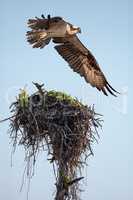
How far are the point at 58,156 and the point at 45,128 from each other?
686 mm

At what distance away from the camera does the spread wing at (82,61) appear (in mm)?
17297

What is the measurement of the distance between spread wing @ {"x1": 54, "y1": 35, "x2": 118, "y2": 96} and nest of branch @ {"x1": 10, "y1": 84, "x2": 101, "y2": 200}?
1.96m

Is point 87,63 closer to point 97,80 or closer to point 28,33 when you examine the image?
point 97,80

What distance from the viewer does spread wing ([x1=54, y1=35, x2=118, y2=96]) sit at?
17297mm

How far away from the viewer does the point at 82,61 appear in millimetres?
17781

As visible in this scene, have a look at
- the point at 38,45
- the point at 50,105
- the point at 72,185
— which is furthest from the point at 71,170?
the point at 38,45

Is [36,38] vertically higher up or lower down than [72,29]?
lower down

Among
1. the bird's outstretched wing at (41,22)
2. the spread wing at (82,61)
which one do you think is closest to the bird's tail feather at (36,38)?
the bird's outstretched wing at (41,22)

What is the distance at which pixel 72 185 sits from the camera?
50.1 feet

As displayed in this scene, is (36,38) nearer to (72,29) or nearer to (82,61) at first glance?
(72,29)

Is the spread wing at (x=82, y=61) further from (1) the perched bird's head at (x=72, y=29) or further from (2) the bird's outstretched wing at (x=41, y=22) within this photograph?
(2) the bird's outstretched wing at (x=41, y=22)

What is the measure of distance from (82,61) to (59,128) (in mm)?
3287

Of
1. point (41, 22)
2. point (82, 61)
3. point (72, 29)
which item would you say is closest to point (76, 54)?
point (82, 61)

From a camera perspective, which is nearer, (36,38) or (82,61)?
(36,38)
